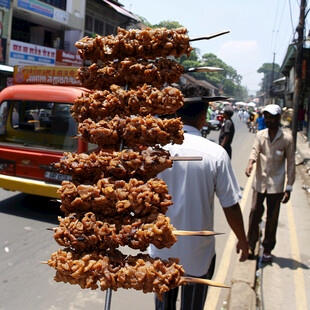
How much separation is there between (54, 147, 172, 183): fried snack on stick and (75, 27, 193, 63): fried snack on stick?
22.3 inches

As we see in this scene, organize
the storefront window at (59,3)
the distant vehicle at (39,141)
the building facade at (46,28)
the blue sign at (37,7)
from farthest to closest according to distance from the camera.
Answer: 1. the storefront window at (59,3)
2. the blue sign at (37,7)
3. the building facade at (46,28)
4. the distant vehicle at (39,141)

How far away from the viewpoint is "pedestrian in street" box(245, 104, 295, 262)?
4719 millimetres

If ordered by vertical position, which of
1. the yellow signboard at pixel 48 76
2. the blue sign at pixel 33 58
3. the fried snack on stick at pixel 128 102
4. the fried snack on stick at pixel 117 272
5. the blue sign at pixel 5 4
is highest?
the blue sign at pixel 5 4

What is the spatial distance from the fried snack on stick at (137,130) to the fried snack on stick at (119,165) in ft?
0.22

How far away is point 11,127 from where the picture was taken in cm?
671

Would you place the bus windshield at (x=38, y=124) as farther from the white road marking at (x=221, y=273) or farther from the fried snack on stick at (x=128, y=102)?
the fried snack on stick at (x=128, y=102)

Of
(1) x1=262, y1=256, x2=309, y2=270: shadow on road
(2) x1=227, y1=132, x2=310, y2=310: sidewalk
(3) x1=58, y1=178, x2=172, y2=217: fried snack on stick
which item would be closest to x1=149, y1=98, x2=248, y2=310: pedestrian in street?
(3) x1=58, y1=178, x2=172, y2=217: fried snack on stick

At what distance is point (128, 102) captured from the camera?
190 centimetres

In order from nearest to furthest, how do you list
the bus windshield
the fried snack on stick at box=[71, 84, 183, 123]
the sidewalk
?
the fried snack on stick at box=[71, 84, 183, 123] → the sidewalk → the bus windshield

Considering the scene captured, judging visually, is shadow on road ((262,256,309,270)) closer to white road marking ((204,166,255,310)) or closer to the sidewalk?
the sidewalk

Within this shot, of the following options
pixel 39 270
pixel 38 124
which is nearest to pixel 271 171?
pixel 39 270

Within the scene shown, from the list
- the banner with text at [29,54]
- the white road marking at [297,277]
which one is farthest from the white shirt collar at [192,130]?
the banner with text at [29,54]

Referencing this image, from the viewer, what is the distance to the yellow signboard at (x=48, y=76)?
6344 mm

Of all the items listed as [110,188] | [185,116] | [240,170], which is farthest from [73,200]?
[240,170]
